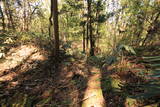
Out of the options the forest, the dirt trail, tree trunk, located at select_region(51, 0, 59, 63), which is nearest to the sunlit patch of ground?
the forest

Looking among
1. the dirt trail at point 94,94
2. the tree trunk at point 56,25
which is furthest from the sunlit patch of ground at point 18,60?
the dirt trail at point 94,94

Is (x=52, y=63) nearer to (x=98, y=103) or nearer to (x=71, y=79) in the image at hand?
(x=71, y=79)

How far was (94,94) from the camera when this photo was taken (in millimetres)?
3123

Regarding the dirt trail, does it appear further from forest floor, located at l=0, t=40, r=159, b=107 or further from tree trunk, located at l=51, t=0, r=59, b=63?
tree trunk, located at l=51, t=0, r=59, b=63

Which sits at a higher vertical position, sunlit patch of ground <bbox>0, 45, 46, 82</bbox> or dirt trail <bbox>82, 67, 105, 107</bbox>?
sunlit patch of ground <bbox>0, 45, 46, 82</bbox>

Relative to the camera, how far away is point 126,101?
2.65 meters

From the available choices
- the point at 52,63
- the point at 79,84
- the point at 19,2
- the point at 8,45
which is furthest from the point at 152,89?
the point at 19,2

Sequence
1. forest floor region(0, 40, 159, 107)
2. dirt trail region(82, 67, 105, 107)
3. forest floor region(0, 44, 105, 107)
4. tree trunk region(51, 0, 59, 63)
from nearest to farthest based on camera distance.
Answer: dirt trail region(82, 67, 105, 107), forest floor region(0, 40, 159, 107), forest floor region(0, 44, 105, 107), tree trunk region(51, 0, 59, 63)

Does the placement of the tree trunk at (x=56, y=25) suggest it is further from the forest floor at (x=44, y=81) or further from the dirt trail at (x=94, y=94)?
the dirt trail at (x=94, y=94)

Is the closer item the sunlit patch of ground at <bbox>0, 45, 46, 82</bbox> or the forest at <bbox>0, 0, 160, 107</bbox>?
the forest at <bbox>0, 0, 160, 107</bbox>

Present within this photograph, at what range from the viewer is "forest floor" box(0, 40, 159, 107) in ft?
10.0

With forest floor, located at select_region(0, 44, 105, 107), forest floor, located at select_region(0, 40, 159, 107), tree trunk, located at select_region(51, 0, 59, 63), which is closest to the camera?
forest floor, located at select_region(0, 40, 159, 107)

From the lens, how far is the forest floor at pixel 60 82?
305 cm

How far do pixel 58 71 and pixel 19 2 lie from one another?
11.8m
